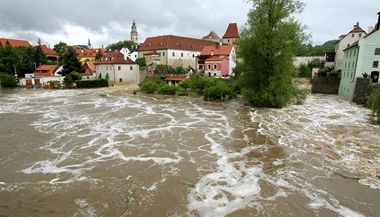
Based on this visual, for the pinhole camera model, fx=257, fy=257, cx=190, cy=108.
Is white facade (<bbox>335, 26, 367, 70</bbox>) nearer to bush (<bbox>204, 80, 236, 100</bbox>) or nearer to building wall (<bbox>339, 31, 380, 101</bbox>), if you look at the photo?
building wall (<bbox>339, 31, 380, 101</bbox>)

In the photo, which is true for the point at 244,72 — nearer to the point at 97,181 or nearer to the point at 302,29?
the point at 302,29

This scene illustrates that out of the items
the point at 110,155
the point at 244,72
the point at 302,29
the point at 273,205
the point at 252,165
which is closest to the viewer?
the point at 273,205

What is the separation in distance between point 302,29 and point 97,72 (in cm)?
3652

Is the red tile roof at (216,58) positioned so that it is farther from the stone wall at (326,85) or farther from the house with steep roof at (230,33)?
the house with steep roof at (230,33)

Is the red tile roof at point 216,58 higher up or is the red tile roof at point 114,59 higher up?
the red tile roof at point 216,58

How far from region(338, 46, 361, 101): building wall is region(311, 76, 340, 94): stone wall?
5.55 feet

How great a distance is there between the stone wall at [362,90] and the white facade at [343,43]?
16597 millimetres

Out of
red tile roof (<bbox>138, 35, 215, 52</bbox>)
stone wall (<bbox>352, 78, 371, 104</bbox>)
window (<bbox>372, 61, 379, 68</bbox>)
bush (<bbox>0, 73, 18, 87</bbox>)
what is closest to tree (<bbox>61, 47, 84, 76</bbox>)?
bush (<bbox>0, 73, 18, 87</bbox>)

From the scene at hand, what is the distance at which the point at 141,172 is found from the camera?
395 inches

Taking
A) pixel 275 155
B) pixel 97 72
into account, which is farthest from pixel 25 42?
pixel 275 155

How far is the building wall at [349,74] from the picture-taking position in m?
27.8

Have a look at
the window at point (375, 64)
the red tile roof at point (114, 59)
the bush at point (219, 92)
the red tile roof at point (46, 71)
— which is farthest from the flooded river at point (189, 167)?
the red tile roof at point (46, 71)

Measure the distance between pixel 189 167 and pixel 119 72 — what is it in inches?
1489

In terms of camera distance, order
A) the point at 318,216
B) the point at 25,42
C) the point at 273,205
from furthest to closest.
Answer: the point at 25,42 → the point at 273,205 → the point at 318,216
